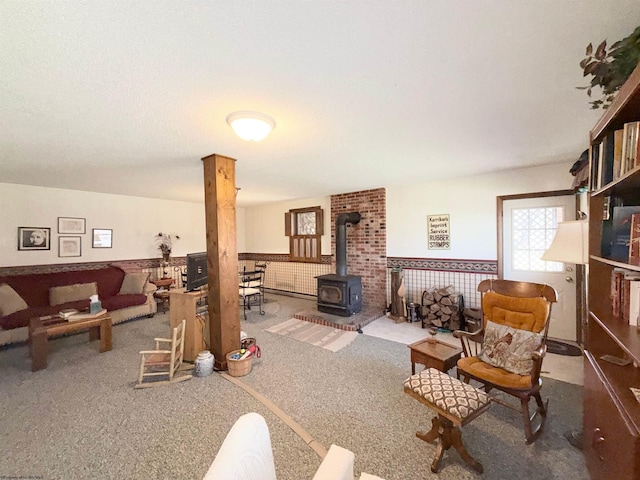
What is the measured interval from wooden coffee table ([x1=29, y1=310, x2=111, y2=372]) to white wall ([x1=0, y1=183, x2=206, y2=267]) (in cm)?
188

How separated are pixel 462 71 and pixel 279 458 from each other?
2646 millimetres

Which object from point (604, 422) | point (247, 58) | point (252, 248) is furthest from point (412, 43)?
point (252, 248)

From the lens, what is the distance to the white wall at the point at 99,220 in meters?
4.30

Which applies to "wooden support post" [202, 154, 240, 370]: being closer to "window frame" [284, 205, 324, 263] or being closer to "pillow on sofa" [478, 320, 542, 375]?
"pillow on sofa" [478, 320, 542, 375]

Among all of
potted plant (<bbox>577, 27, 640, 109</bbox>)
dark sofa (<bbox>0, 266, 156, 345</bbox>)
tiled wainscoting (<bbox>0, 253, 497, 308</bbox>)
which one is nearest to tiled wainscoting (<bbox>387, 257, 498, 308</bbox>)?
tiled wainscoting (<bbox>0, 253, 497, 308</bbox>)

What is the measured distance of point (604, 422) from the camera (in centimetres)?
127

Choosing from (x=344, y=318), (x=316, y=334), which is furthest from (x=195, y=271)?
(x=344, y=318)

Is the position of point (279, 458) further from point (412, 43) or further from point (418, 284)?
point (418, 284)

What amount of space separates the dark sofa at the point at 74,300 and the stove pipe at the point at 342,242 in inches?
138

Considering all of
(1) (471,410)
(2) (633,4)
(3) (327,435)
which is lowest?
(3) (327,435)

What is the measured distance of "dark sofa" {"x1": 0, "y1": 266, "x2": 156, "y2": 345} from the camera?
3.63 m

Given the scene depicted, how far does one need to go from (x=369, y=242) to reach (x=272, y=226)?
9.43 ft

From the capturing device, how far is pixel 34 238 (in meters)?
4.46

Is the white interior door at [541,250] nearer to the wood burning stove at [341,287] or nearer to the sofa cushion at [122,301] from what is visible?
the wood burning stove at [341,287]
